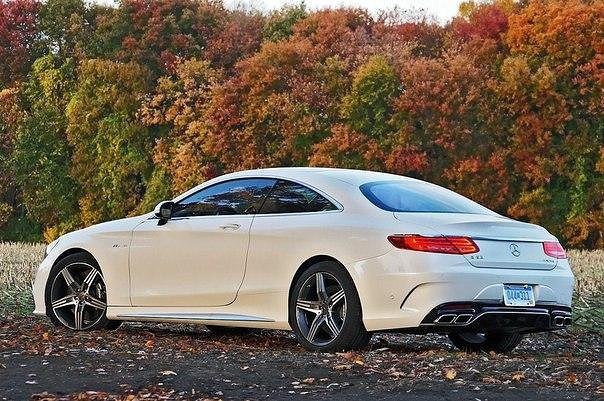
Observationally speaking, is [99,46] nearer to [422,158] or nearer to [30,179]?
[30,179]

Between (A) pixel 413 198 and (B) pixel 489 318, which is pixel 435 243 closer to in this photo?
(B) pixel 489 318

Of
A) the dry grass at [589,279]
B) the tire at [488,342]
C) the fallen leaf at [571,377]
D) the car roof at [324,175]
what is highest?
the car roof at [324,175]

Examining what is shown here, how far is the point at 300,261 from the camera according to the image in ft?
31.3

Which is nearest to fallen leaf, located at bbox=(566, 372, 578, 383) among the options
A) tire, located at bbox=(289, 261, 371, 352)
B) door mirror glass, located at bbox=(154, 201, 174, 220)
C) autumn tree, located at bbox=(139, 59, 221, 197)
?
tire, located at bbox=(289, 261, 371, 352)

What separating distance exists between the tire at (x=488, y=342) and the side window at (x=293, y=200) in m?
1.74

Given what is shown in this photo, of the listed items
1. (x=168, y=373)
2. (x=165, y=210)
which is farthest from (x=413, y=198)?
(x=168, y=373)

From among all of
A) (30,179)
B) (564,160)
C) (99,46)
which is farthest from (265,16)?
(564,160)

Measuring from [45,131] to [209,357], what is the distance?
45122 mm

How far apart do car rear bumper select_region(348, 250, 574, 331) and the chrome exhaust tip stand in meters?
0.08

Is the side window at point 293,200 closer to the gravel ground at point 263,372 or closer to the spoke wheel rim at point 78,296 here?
the gravel ground at point 263,372

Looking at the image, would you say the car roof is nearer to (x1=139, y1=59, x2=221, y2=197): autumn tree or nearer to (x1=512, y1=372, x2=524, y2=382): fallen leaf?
(x1=512, y1=372, x2=524, y2=382): fallen leaf

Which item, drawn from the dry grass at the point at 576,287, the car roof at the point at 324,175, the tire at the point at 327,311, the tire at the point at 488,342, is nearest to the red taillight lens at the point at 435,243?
the tire at the point at 327,311

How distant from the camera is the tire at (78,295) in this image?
11219 millimetres

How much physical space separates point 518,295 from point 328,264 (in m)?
1.37
